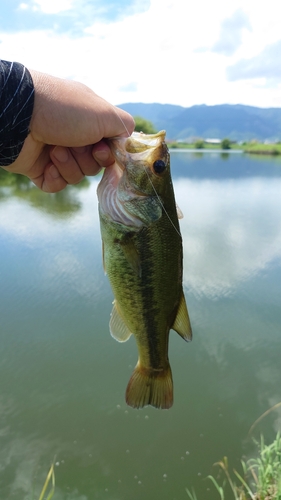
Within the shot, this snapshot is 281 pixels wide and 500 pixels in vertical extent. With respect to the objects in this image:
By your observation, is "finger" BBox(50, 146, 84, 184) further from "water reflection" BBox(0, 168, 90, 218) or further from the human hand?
"water reflection" BBox(0, 168, 90, 218)

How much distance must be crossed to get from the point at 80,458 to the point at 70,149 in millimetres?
3585

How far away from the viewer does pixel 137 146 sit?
1.61 metres

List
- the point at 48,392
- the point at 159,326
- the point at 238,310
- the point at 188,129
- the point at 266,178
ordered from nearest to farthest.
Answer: the point at 159,326 < the point at 48,392 < the point at 238,310 < the point at 266,178 < the point at 188,129

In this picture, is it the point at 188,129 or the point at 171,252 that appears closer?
the point at 171,252

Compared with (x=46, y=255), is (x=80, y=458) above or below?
below

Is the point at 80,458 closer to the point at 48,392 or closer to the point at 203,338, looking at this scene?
the point at 48,392

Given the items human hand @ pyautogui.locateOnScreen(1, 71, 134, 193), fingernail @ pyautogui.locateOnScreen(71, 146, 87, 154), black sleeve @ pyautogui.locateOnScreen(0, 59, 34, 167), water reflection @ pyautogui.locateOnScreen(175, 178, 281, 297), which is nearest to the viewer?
black sleeve @ pyautogui.locateOnScreen(0, 59, 34, 167)

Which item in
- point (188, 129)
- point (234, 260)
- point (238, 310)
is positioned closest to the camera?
point (238, 310)

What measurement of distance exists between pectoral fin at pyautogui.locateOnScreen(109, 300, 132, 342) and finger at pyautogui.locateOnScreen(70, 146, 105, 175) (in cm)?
77

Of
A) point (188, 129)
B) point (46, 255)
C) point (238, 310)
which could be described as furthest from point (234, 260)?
point (188, 129)

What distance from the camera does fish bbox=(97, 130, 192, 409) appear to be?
1.62 metres

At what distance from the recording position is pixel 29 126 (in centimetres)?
160

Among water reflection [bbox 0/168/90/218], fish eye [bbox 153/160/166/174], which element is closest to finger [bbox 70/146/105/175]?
fish eye [bbox 153/160/166/174]

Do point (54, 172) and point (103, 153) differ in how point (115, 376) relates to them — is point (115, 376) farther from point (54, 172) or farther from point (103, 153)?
point (103, 153)
